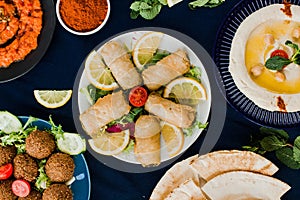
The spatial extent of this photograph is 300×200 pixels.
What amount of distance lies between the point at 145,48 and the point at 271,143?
605mm

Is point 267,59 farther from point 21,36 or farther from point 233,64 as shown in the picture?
point 21,36

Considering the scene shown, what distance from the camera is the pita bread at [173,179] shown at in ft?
9.34

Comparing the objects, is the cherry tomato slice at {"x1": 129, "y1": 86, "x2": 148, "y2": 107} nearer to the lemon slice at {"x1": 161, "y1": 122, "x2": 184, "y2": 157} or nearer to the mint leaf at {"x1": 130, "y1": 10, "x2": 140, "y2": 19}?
the lemon slice at {"x1": 161, "y1": 122, "x2": 184, "y2": 157}

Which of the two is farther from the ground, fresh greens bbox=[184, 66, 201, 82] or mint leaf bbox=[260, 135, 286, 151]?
fresh greens bbox=[184, 66, 201, 82]

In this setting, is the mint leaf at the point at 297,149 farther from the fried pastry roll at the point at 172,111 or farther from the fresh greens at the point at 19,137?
the fresh greens at the point at 19,137

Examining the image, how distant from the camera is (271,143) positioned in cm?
281

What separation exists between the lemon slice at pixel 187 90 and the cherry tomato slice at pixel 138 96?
94mm

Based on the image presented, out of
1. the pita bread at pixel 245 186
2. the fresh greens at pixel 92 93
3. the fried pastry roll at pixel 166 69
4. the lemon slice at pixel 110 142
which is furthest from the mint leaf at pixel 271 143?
the fresh greens at pixel 92 93

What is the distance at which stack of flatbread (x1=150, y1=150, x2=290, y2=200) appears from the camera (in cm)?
279

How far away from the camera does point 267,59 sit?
2727mm

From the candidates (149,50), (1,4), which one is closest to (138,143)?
(149,50)

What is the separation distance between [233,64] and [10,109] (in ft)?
2.95

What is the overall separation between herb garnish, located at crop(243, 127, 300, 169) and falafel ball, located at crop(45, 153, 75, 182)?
685 mm

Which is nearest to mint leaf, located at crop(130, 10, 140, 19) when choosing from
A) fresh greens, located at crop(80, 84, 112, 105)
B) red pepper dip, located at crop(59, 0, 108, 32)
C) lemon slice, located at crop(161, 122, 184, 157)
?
red pepper dip, located at crop(59, 0, 108, 32)
